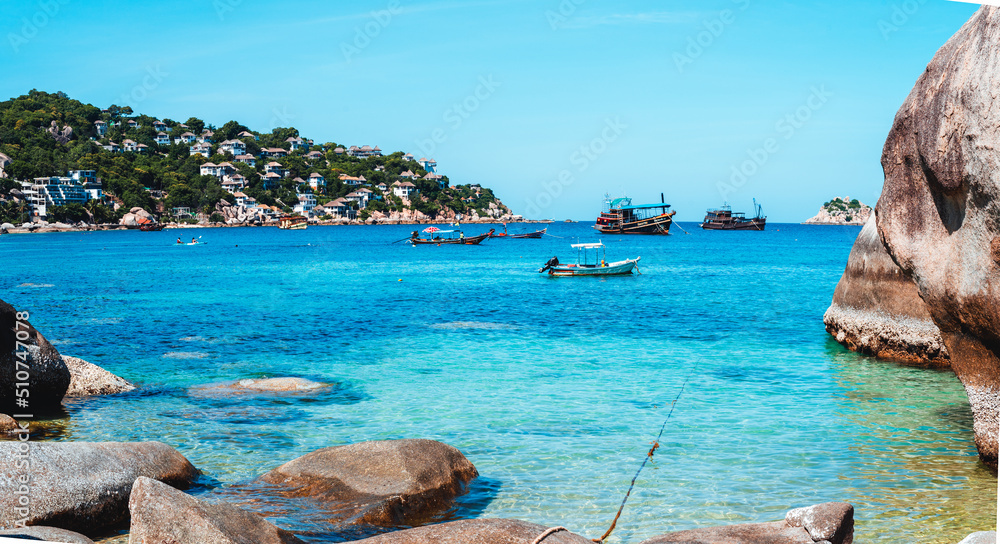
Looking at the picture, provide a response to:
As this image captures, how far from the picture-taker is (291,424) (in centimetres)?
1154

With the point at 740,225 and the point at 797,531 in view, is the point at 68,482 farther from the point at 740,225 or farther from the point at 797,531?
the point at 740,225

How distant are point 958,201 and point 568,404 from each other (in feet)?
24.0

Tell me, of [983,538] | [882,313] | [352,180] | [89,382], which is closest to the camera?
[983,538]

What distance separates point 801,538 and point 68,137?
544 ft

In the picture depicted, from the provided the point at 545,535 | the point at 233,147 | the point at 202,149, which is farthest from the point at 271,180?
the point at 545,535

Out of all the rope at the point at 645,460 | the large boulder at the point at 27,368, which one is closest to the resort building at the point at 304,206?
the large boulder at the point at 27,368

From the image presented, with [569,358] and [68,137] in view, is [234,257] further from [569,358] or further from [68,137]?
[68,137]

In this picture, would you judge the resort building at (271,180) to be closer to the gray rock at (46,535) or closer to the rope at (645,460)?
the rope at (645,460)

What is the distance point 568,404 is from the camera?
12.9m

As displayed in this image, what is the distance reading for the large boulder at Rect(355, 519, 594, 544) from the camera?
5145mm

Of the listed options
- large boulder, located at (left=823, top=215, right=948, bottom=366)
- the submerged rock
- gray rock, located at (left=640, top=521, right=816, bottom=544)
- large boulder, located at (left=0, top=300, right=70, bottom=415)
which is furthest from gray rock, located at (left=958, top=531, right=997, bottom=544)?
large boulder, located at (left=0, top=300, right=70, bottom=415)

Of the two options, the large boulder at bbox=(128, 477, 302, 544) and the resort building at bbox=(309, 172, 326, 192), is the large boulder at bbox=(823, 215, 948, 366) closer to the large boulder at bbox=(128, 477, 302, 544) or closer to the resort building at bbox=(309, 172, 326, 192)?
the large boulder at bbox=(128, 477, 302, 544)

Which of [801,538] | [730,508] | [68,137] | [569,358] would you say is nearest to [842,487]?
[730,508]

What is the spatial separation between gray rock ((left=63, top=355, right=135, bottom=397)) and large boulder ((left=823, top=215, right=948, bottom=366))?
52.1 feet
